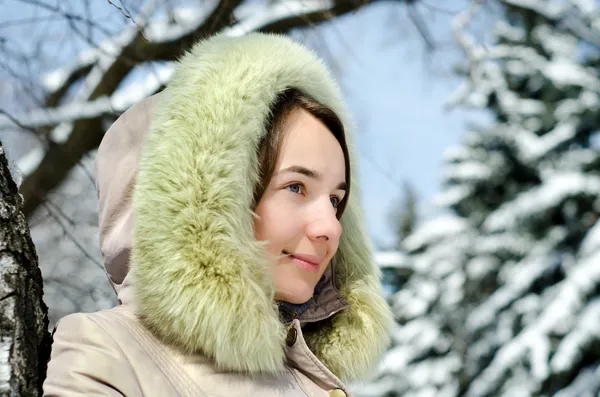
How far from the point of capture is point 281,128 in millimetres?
1851

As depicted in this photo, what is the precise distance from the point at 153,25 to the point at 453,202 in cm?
530

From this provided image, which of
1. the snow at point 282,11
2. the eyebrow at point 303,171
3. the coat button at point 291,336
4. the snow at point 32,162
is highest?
the snow at point 282,11

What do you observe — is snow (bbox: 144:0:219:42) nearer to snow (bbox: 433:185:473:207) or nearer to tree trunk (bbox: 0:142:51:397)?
tree trunk (bbox: 0:142:51:397)

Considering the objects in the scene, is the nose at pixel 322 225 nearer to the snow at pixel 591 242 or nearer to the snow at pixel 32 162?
the snow at pixel 32 162

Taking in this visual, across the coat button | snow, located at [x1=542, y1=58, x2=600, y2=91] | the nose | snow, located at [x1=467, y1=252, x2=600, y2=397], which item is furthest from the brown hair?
snow, located at [x1=542, y1=58, x2=600, y2=91]

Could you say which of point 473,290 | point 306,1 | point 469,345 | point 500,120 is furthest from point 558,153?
point 306,1

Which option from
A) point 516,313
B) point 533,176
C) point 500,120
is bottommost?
point 516,313

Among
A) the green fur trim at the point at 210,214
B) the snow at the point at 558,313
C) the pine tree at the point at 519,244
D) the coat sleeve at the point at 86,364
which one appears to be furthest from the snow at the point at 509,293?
the coat sleeve at the point at 86,364

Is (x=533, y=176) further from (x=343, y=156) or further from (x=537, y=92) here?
(x=343, y=156)

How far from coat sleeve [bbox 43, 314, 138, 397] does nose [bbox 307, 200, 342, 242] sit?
53 cm

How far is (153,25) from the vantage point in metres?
4.13

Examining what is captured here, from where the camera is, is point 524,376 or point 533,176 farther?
point 533,176

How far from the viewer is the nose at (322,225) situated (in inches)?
71.0

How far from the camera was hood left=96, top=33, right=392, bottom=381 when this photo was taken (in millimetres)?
1612
